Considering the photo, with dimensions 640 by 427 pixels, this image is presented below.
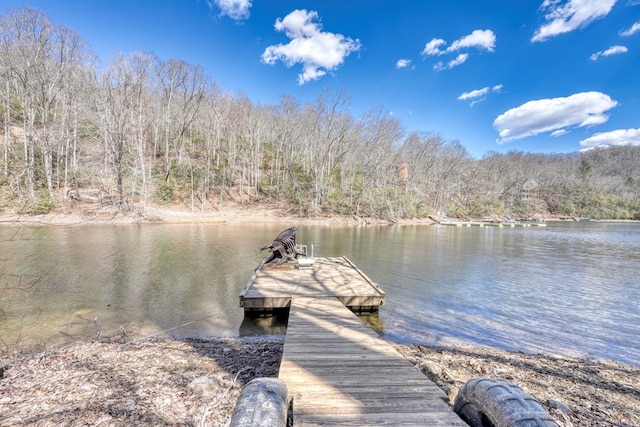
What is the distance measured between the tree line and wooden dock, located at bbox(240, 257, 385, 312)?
8076 mm

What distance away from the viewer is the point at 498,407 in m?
2.38

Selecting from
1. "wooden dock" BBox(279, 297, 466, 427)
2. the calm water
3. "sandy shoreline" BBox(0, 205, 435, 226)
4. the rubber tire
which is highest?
"sandy shoreline" BBox(0, 205, 435, 226)

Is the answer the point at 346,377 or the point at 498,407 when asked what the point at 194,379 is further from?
the point at 498,407

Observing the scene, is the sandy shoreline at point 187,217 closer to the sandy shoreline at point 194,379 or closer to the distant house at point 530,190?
the sandy shoreline at point 194,379

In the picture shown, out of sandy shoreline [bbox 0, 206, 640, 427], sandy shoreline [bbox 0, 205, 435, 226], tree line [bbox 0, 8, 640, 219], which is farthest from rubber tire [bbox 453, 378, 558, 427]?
sandy shoreline [bbox 0, 205, 435, 226]

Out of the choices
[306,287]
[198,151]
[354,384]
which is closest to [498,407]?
[354,384]

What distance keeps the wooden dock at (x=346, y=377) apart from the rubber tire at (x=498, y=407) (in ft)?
0.62

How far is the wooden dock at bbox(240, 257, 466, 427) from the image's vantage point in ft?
8.85

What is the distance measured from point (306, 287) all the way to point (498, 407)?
6.04m

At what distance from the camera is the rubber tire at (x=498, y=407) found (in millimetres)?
2188

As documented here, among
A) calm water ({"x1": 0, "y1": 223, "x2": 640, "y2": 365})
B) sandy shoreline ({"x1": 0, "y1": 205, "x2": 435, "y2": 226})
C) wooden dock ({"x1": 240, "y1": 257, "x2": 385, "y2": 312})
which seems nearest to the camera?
calm water ({"x1": 0, "y1": 223, "x2": 640, "y2": 365})

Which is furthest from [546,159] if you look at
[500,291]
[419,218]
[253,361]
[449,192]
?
[253,361]

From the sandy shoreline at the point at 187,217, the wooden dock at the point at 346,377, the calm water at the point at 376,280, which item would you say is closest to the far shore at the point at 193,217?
the sandy shoreline at the point at 187,217

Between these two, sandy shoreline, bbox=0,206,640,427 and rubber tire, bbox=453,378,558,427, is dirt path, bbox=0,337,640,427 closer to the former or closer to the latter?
sandy shoreline, bbox=0,206,640,427
